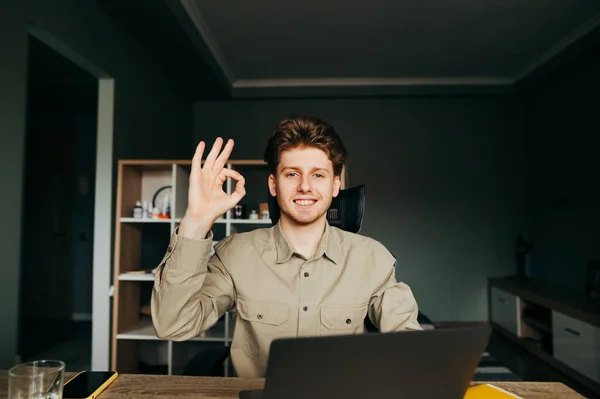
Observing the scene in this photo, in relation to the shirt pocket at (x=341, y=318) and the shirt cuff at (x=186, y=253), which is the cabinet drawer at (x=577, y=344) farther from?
the shirt cuff at (x=186, y=253)

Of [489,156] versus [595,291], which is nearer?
[595,291]

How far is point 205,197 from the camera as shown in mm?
1026

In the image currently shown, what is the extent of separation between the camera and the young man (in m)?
1.26

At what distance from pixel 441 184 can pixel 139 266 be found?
345 centimetres

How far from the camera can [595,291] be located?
347 centimetres

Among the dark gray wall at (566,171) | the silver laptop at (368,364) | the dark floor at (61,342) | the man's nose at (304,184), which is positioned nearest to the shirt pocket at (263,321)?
the man's nose at (304,184)

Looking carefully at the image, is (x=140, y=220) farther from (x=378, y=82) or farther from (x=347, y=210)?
(x=378, y=82)

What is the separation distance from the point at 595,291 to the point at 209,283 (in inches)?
137

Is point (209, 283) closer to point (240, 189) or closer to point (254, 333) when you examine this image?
point (254, 333)

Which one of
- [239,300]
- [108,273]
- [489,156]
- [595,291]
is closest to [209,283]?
[239,300]

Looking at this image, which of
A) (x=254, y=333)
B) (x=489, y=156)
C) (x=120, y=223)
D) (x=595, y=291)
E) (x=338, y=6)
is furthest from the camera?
(x=489, y=156)

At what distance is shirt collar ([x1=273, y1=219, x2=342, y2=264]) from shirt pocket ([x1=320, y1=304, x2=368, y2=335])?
15 cm

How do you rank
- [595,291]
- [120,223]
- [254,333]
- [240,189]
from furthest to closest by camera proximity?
[595,291], [120,223], [254,333], [240,189]

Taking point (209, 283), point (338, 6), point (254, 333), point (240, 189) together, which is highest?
point (338, 6)
